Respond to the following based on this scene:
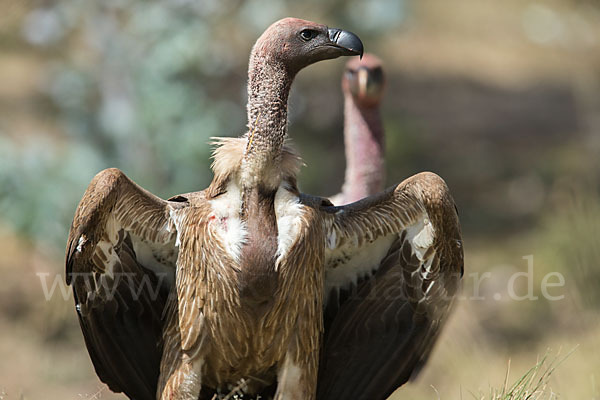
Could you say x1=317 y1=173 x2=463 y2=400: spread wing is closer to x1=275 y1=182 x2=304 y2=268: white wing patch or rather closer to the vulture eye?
x1=275 y1=182 x2=304 y2=268: white wing patch

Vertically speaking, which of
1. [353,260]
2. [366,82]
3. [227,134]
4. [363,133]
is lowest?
[227,134]

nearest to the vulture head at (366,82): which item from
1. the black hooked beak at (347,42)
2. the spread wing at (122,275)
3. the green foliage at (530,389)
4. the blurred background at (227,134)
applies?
the blurred background at (227,134)

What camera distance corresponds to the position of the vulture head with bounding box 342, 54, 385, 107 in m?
6.00

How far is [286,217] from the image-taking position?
4.03m

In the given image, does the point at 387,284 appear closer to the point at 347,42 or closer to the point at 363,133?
the point at 347,42

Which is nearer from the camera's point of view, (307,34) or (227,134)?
(307,34)

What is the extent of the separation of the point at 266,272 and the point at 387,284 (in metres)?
0.81

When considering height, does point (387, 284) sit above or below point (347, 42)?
below

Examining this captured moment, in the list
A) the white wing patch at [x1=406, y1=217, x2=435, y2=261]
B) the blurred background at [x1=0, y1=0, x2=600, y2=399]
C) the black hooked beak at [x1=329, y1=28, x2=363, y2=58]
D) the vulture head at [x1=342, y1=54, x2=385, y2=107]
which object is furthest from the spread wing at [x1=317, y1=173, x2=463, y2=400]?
the vulture head at [x1=342, y1=54, x2=385, y2=107]

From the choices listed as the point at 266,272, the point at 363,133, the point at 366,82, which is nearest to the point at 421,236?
the point at 266,272

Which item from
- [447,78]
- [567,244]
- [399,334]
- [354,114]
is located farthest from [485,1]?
[399,334]

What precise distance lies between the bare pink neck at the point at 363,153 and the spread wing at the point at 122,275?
64.1 inches

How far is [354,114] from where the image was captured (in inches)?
236

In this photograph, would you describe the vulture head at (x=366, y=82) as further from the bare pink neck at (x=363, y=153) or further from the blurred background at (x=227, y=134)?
the blurred background at (x=227, y=134)
